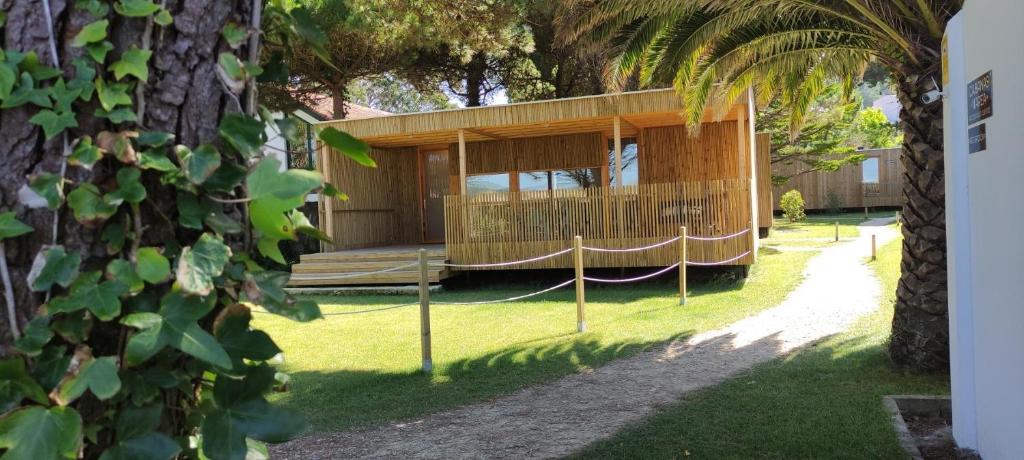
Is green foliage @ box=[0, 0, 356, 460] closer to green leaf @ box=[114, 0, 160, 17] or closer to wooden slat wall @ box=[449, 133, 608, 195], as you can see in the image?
green leaf @ box=[114, 0, 160, 17]

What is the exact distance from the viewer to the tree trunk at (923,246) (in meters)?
5.94

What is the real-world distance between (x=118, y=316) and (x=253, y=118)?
1.26 ft

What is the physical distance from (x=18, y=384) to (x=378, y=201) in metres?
17.5

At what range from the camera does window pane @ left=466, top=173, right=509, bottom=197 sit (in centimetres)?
1738

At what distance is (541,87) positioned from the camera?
22359mm

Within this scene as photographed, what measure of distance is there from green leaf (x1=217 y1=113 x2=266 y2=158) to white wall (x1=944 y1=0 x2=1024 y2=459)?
309 centimetres

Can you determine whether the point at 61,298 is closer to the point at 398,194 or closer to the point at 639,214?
the point at 639,214

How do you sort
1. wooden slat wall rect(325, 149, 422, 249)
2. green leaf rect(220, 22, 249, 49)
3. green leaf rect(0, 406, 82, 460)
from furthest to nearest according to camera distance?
wooden slat wall rect(325, 149, 422, 249) → green leaf rect(220, 22, 249, 49) → green leaf rect(0, 406, 82, 460)

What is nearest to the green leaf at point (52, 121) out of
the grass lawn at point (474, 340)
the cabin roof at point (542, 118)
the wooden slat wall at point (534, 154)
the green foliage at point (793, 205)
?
the grass lawn at point (474, 340)

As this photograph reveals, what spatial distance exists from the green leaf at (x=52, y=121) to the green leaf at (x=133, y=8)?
0.18m

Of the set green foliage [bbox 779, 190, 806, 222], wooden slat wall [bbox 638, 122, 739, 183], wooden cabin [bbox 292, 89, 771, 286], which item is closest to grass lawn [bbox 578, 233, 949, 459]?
wooden cabin [bbox 292, 89, 771, 286]

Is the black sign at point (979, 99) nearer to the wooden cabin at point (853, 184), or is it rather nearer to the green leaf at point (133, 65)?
the green leaf at point (133, 65)

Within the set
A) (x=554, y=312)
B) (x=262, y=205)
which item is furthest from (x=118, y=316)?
(x=554, y=312)

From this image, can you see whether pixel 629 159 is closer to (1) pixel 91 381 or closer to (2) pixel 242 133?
(2) pixel 242 133
